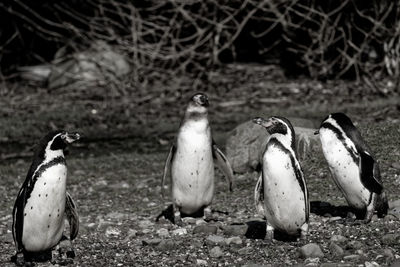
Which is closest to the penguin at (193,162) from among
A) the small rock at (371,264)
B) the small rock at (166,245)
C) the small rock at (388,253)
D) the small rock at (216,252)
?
the small rock at (166,245)

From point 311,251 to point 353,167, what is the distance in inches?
41.3

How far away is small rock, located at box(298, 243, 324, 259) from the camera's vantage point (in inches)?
206

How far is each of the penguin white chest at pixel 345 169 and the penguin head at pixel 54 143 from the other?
1.80m

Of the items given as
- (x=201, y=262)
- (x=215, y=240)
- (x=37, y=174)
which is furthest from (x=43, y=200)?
(x=215, y=240)

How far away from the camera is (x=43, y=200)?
17.7 feet

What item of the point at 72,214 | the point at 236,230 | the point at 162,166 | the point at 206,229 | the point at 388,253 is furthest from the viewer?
the point at 162,166

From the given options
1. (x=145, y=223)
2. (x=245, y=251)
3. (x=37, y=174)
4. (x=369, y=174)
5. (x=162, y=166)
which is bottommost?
(x=162, y=166)

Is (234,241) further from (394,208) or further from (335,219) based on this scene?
(394,208)

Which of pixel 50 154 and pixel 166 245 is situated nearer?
pixel 50 154

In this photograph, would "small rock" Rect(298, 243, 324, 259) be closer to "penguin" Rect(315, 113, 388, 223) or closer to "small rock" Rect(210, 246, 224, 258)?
"small rock" Rect(210, 246, 224, 258)

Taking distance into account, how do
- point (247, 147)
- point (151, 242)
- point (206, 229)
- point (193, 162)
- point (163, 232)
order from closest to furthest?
point (151, 242), point (206, 229), point (163, 232), point (193, 162), point (247, 147)

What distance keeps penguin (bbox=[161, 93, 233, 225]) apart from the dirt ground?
0.17m

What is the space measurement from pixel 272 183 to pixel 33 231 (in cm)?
153

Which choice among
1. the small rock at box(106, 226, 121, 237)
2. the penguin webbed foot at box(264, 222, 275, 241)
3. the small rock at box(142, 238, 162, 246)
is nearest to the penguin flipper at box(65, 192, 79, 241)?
the small rock at box(142, 238, 162, 246)
